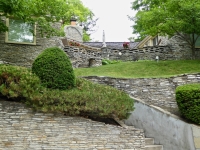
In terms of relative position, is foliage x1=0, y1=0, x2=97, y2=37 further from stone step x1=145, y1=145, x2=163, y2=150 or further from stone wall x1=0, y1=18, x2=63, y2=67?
stone step x1=145, y1=145, x2=163, y2=150

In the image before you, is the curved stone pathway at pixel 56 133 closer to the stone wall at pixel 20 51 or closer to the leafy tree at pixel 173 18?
the stone wall at pixel 20 51

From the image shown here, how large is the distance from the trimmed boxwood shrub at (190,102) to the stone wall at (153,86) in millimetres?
1703

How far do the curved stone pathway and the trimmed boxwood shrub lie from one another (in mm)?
1637

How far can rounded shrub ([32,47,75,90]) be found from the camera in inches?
291

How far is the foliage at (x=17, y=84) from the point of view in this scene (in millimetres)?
6742

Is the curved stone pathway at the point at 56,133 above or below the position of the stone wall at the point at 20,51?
below

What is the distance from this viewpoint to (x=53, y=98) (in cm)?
686

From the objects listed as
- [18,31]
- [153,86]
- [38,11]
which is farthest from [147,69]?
[18,31]

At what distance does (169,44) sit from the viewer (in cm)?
1817

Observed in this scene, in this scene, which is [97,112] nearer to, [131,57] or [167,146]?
[167,146]

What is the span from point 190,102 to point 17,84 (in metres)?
4.89

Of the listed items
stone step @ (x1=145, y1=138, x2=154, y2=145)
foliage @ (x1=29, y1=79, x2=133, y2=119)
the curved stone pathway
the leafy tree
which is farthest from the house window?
stone step @ (x1=145, y1=138, x2=154, y2=145)

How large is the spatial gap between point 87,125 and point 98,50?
11.9 m

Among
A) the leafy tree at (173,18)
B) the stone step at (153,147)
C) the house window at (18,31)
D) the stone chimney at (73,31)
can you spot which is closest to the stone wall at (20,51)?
the house window at (18,31)
